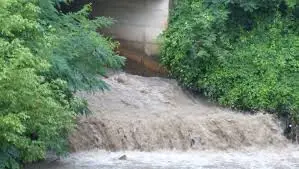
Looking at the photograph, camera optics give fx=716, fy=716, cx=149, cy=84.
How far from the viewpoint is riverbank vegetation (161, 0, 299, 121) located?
17.3 m

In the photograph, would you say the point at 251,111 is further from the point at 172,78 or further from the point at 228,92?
the point at 172,78

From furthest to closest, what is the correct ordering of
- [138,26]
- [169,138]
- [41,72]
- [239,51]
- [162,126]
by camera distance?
[138,26] < [239,51] < [162,126] < [169,138] < [41,72]

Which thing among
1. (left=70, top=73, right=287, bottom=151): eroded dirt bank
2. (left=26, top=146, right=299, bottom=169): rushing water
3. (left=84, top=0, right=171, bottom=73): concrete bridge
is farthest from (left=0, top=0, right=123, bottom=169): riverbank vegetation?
(left=84, top=0, right=171, bottom=73): concrete bridge

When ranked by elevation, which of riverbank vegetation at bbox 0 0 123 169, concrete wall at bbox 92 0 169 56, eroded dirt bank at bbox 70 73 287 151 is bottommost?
eroded dirt bank at bbox 70 73 287 151

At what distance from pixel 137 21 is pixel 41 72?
9.74m

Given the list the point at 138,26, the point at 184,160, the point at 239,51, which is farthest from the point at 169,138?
the point at 138,26

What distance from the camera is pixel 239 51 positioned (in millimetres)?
18344

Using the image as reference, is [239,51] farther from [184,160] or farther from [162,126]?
[184,160]

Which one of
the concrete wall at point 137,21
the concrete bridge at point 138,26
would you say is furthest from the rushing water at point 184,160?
the concrete wall at point 137,21

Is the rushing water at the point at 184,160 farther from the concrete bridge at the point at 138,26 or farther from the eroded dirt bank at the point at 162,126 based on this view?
the concrete bridge at the point at 138,26

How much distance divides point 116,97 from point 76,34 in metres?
4.48

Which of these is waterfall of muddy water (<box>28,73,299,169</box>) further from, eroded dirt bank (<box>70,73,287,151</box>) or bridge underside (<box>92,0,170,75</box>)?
bridge underside (<box>92,0,170,75</box>)

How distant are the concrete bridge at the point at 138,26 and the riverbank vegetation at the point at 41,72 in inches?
254

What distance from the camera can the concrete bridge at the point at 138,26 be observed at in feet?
67.1
